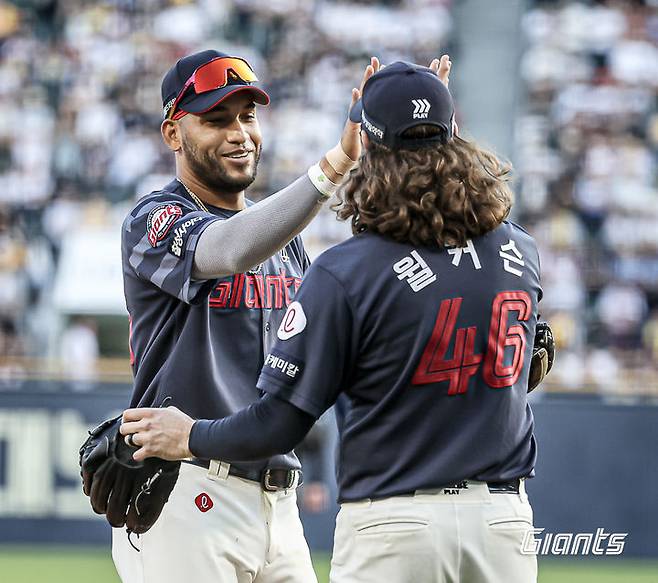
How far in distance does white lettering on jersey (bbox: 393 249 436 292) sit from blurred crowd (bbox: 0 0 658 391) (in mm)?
7513

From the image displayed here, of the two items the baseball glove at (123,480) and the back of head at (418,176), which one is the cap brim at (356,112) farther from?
the baseball glove at (123,480)

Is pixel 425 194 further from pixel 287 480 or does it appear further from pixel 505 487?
pixel 287 480

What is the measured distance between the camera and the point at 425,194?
2.80m

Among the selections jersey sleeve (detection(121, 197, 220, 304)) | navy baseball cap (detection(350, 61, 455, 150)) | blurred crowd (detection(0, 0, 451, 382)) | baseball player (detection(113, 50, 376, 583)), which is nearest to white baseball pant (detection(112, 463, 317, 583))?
baseball player (detection(113, 50, 376, 583))

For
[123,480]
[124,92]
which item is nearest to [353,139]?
[123,480]

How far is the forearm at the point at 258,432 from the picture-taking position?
286 cm

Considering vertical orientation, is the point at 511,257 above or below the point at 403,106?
below

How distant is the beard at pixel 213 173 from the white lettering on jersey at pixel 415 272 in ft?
3.57

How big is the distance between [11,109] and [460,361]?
404 inches

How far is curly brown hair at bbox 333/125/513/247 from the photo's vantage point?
2.81 m

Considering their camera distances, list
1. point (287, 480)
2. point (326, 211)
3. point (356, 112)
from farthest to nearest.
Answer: point (326, 211), point (287, 480), point (356, 112)

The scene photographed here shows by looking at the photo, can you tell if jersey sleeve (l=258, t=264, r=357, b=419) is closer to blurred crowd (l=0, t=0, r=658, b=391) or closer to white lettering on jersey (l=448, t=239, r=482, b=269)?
white lettering on jersey (l=448, t=239, r=482, b=269)

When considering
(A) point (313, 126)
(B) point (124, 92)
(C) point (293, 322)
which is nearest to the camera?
(C) point (293, 322)

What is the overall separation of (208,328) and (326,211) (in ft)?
24.4
